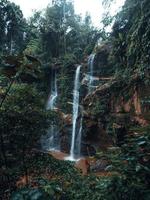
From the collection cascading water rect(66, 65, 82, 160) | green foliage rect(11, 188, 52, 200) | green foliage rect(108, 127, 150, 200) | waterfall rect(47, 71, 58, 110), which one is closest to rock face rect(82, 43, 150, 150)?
cascading water rect(66, 65, 82, 160)

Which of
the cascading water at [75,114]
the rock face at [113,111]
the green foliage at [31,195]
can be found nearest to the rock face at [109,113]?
the rock face at [113,111]

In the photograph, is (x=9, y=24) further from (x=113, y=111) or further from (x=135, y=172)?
(x=135, y=172)

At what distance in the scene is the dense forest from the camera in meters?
2.91

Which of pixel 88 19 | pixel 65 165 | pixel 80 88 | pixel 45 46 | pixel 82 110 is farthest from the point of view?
pixel 88 19

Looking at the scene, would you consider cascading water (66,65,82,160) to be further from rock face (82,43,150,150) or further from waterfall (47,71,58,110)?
waterfall (47,71,58,110)

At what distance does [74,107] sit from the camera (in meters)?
15.8

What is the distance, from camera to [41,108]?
4777 mm

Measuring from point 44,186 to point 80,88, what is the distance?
43.7 feet

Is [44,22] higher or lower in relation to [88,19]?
lower

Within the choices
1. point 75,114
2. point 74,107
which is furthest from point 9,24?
point 75,114

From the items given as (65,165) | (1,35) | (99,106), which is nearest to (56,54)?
(1,35)

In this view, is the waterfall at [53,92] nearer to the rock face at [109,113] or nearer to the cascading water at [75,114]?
the cascading water at [75,114]

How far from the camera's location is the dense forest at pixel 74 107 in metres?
2.91

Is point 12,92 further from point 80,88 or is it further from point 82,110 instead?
point 80,88
